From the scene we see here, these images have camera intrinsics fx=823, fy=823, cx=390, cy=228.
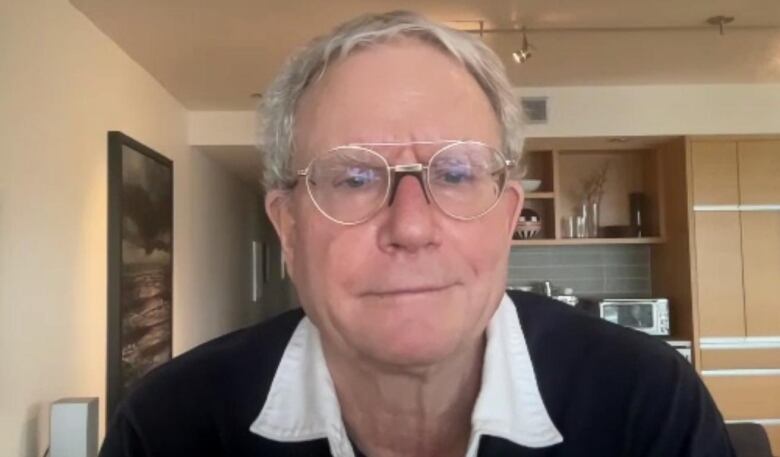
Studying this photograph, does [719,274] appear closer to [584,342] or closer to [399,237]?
[584,342]

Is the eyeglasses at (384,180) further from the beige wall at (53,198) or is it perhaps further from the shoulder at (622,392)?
the beige wall at (53,198)

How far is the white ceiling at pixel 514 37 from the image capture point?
2984 millimetres

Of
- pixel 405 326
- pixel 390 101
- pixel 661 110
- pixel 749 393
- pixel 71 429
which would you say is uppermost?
pixel 661 110

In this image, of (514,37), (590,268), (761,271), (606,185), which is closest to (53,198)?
(514,37)

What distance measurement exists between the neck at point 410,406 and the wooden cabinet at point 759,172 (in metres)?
4.03

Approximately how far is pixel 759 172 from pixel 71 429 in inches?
151

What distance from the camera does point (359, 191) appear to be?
88 centimetres

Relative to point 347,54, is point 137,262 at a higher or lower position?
lower

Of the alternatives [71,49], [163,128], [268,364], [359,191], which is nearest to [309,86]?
[359,191]

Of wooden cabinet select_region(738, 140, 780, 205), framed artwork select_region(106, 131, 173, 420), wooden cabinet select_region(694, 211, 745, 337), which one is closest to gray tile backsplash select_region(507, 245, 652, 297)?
wooden cabinet select_region(694, 211, 745, 337)

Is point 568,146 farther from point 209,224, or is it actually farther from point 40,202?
point 40,202

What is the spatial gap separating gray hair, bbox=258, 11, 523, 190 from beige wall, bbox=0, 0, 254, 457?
1.53 metres

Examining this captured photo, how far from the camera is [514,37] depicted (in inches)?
136

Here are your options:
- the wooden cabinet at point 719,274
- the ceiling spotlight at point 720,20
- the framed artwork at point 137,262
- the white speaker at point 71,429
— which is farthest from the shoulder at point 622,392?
the wooden cabinet at point 719,274
